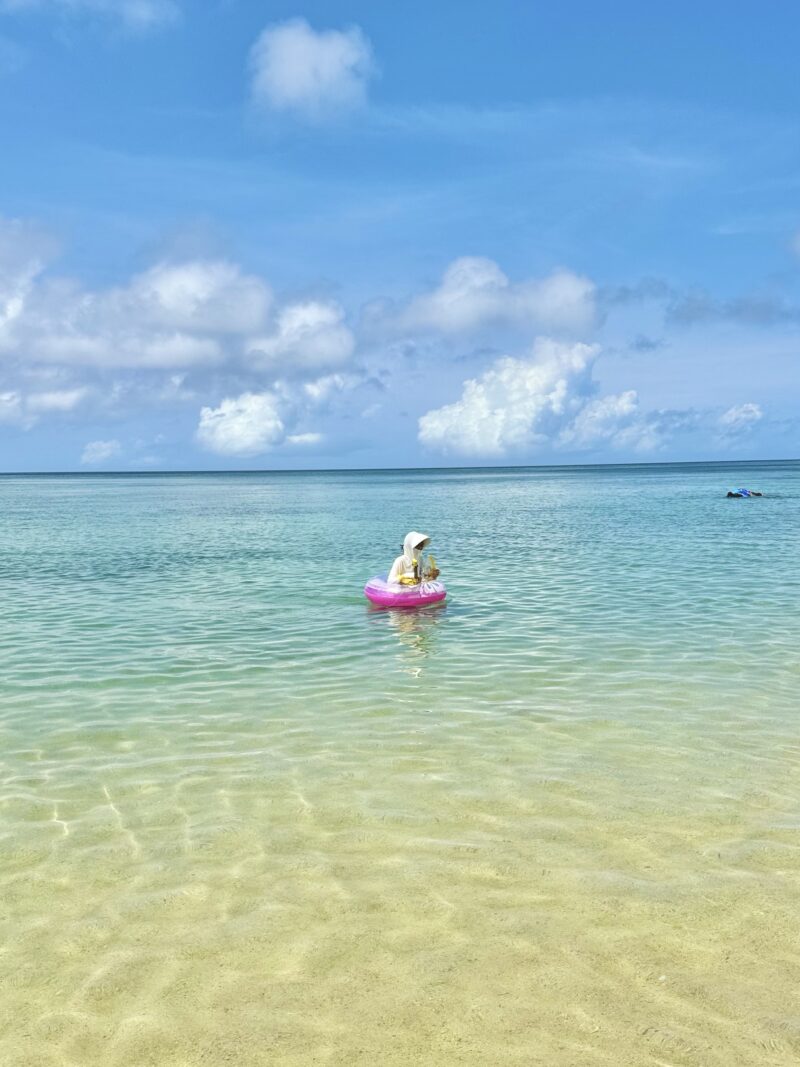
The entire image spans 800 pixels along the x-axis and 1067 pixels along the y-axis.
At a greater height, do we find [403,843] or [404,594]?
[404,594]

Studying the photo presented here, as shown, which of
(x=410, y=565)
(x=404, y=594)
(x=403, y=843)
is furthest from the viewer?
(x=410, y=565)

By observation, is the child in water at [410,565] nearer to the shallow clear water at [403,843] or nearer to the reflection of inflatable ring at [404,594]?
the reflection of inflatable ring at [404,594]

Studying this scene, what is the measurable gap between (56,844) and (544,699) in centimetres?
690

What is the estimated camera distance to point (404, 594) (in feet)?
65.5

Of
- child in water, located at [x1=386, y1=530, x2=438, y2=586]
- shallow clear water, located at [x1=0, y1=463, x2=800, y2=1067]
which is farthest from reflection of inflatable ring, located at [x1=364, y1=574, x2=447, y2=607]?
shallow clear water, located at [x1=0, y1=463, x2=800, y2=1067]

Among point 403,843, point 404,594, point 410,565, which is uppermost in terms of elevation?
point 410,565

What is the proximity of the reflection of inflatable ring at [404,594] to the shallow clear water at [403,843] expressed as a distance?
5.00 feet

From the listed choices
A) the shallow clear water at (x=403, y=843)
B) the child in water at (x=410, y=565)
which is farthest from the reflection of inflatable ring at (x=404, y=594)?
the shallow clear water at (x=403, y=843)

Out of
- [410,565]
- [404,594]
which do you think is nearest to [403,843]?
[404,594]

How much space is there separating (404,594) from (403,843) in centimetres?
1258

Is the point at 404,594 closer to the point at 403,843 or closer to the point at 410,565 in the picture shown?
the point at 410,565

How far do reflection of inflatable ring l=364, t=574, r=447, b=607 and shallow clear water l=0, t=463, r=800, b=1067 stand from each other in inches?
59.9

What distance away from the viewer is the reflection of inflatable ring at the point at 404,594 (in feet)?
65.5

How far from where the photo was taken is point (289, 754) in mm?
9906
